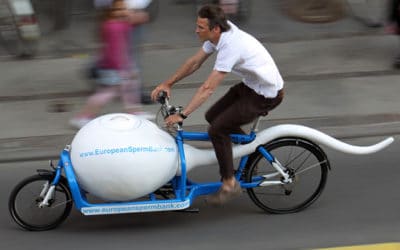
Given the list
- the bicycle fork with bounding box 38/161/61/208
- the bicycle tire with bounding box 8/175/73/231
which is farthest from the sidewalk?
the bicycle fork with bounding box 38/161/61/208

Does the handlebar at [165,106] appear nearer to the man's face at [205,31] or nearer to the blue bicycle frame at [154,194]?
the blue bicycle frame at [154,194]

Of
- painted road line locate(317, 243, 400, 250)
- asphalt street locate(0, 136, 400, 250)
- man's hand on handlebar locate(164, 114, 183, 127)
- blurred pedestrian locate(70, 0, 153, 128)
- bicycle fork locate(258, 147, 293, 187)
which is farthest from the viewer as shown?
blurred pedestrian locate(70, 0, 153, 128)

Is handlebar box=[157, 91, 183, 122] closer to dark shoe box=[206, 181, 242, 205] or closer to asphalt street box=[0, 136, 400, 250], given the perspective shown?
dark shoe box=[206, 181, 242, 205]

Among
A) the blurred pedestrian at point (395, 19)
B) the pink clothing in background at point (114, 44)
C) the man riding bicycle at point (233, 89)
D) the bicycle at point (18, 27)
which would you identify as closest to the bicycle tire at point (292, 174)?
the man riding bicycle at point (233, 89)

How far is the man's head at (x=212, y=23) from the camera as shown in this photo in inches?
196

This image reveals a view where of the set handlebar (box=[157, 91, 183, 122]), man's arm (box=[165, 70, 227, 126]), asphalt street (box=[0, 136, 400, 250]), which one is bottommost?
asphalt street (box=[0, 136, 400, 250])

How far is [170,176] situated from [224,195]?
0.47 m

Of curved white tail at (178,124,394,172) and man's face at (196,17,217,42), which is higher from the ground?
man's face at (196,17,217,42)

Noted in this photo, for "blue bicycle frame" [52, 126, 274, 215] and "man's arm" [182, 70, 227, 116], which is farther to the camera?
"blue bicycle frame" [52, 126, 274, 215]

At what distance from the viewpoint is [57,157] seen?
23.0 feet

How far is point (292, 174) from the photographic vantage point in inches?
220

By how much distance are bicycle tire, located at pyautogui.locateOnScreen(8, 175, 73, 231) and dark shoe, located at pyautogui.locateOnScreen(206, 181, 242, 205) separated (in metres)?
1.13

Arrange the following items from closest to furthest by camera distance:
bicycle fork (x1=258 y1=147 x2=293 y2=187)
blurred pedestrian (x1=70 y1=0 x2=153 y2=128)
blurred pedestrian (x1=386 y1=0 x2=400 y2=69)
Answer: bicycle fork (x1=258 y1=147 x2=293 y2=187) < blurred pedestrian (x1=70 y1=0 x2=153 y2=128) < blurred pedestrian (x1=386 y1=0 x2=400 y2=69)

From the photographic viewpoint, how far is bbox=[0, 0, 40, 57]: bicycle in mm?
9781
